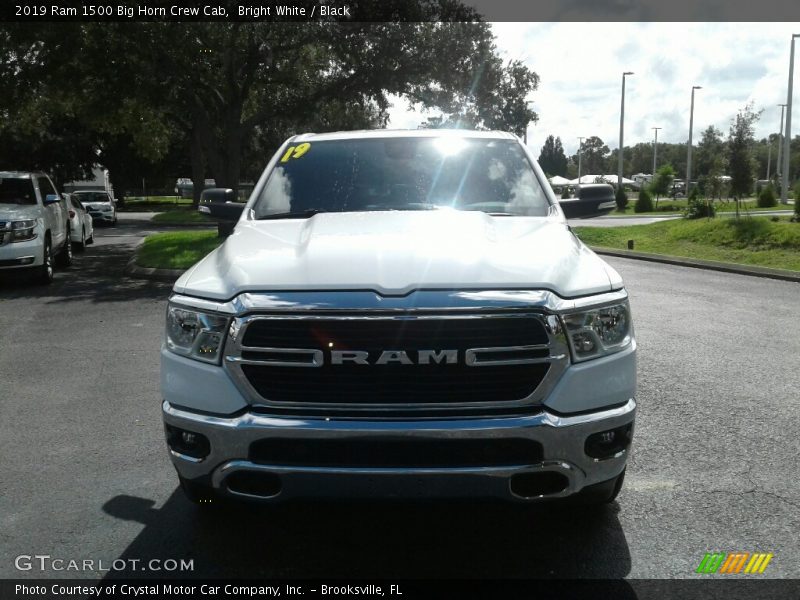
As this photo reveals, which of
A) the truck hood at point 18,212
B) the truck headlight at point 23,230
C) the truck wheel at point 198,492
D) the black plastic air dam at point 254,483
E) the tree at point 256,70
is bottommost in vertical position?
the truck wheel at point 198,492

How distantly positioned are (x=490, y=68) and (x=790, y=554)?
74.5 ft

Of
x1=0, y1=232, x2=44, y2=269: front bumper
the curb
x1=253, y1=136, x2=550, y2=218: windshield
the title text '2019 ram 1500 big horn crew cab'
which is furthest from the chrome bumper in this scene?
the curb

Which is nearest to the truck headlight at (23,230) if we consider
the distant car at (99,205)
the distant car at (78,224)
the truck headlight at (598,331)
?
the distant car at (78,224)

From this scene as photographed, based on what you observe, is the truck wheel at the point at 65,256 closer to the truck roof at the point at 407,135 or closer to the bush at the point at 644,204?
the truck roof at the point at 407,135

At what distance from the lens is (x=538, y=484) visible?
3.24m

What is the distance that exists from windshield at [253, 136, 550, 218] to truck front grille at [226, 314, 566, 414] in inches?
64.8

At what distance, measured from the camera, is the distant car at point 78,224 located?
19.9 metres

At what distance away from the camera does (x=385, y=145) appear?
5.25 meters

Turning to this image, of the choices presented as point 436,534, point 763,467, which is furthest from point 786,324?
point 436,534

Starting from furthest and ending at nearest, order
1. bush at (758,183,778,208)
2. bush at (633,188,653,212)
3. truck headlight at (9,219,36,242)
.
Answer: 1. bush at (633,188,653,212)
2. bush at (758,183,778,208)
3. truck headlight at (9,219,36,242)

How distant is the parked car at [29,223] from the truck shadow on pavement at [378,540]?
10.3m

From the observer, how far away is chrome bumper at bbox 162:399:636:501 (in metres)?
3.14

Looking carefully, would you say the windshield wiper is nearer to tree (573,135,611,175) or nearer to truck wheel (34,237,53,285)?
truck wheel (34,237,53,285)

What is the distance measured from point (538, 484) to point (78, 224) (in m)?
19.5
